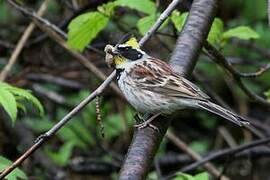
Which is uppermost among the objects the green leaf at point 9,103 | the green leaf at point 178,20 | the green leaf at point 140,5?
the green leaf at point 140,5

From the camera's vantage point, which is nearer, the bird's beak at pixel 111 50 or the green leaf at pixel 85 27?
the bird's beak at pixel 111 50

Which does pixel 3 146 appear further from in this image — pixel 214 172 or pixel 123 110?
pixel 214 172

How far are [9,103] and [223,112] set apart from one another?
1114 millimetres

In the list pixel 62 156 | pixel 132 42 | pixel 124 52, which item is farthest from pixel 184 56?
pixel 62 156

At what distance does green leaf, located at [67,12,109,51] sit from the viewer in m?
3.95

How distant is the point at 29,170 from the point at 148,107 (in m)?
2.17

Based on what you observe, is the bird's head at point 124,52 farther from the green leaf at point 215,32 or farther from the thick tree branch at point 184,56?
the green leaf at point 215,32

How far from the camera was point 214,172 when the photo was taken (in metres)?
5.20

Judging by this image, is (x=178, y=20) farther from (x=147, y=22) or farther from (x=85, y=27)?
(x=85, y=27)

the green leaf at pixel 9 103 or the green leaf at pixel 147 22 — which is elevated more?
the green leaf at pixel 147 22

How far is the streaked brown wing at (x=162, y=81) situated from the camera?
3.58 meters

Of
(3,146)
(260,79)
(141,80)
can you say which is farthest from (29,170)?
(260,79)

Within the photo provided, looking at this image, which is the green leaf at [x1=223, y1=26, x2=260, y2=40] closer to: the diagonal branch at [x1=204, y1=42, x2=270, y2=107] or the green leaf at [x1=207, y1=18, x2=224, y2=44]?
the green leaf at [x1=207, y1=18, x2=224, y2=44]

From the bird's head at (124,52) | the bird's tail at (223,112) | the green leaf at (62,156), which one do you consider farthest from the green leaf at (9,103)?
the green leaf at (62,156)
